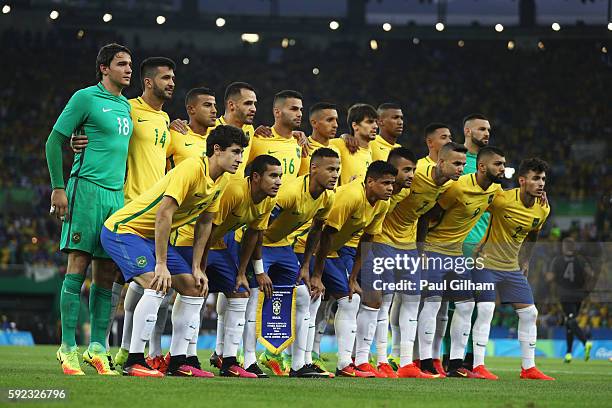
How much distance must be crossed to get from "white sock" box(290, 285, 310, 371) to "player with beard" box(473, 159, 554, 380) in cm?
235

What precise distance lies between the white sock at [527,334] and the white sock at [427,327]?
1.00m

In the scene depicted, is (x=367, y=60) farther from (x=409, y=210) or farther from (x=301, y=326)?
(x=301, y=326)

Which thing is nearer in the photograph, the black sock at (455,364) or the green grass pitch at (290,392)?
the green grass pitch at (290,392)

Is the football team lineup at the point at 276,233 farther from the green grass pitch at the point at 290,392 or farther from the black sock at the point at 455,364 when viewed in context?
the green grass pitch at the point at 290,392

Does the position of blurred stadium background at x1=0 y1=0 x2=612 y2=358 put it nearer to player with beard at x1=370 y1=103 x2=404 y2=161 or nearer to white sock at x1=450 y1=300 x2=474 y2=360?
player with beard at x1=370 y1=103 x2=404 y2=161

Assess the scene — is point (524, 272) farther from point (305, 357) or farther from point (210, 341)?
point (210, 341)

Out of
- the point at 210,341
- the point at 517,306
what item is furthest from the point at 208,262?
the point at 210,341

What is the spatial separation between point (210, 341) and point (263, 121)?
17.6 m

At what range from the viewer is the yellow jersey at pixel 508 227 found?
1271 cm

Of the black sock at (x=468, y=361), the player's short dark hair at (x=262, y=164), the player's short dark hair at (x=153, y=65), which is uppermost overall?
the player's short dark hair at (x=153, y=65)

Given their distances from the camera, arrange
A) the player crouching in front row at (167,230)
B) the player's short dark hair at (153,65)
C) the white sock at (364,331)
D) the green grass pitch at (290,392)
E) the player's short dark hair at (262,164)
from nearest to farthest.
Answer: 1. the green grass pitch at (290,392)
2. the player crouching in front row at (167,230)
3. the player's short dark hair at (262,164)
4. the player's short dark hair at (153,65)
5. the white sock at (364,331)

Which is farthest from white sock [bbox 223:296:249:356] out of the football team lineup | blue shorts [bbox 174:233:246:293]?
blue shorts [bbox 174:233:246:293]

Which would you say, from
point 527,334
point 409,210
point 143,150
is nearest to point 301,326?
point 409,210

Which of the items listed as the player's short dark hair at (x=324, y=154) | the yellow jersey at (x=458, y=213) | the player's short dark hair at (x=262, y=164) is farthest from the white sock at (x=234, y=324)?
the yellow jersey at (x=458, y=213)
